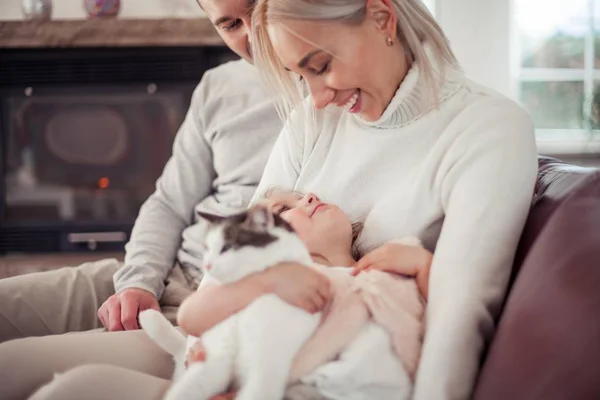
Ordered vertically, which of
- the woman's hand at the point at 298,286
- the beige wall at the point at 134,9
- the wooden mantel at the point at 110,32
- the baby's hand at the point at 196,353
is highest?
the beige wall at the point at 134,9

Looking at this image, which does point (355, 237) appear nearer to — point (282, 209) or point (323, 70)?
point (282, 209)

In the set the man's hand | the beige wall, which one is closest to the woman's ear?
the man's hand

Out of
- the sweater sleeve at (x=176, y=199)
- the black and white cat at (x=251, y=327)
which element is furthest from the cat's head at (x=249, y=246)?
the sweater sleeve at (x=176, y=199)

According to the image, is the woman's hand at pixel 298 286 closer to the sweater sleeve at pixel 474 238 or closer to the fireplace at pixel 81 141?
the sweater sleeve at pixel 474 238

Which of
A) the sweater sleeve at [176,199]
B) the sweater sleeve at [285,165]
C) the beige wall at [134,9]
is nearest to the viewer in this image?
the sweater sleeve at [285,165]

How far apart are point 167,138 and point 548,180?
2.13m

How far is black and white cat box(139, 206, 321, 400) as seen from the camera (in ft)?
2.42

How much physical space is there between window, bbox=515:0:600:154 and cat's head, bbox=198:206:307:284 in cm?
275

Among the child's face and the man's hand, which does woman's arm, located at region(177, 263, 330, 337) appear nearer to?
the child's face

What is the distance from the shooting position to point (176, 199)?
1.57 metres

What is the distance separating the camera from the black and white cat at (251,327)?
74 centimetres

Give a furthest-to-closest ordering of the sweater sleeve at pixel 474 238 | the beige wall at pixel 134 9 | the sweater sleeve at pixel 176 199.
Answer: the beige wall at pixel 134 9 < the sweater sleeve at pixel 176 199 < the sweater sleeve at pixel 474 238

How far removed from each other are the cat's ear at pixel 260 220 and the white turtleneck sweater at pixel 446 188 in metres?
0.22

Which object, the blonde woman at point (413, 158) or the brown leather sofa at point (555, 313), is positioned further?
the blonde woman at point (413, 158)
